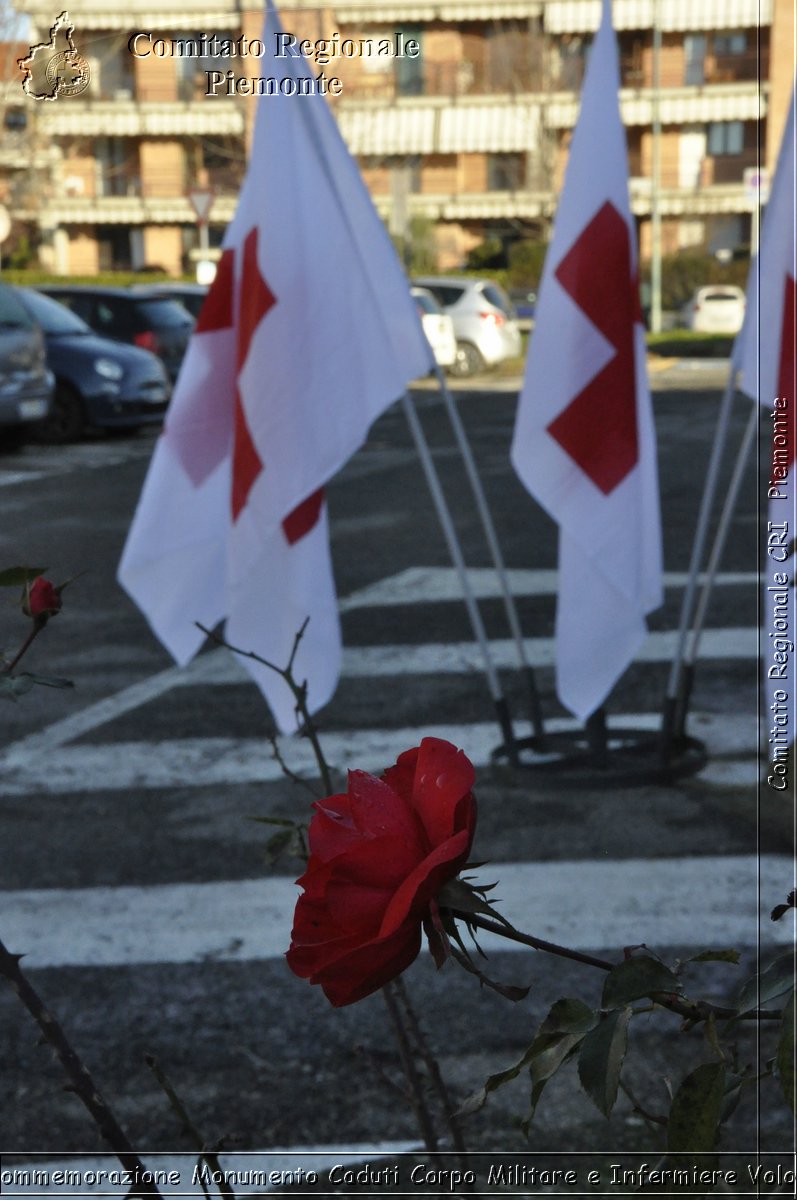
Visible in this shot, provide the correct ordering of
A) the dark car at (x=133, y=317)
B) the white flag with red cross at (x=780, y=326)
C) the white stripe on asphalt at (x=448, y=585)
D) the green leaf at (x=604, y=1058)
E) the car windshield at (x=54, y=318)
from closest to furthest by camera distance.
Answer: the green leaf at (x=604, y=1058), the white flag with red cross at (x=780, y=326), the white stripe on asphalt at (x=448, y=585), the car windshield at (x=54, y=318), the dark car at (x=133, y=317)

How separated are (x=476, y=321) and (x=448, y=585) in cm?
1587

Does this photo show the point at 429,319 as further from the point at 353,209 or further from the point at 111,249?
the point at 353,209

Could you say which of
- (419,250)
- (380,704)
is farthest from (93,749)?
(419,250)

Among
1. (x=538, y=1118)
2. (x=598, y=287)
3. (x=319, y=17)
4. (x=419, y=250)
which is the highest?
(x=319, y=17)

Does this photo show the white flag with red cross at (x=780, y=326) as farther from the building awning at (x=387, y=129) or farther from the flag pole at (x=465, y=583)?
the flag pole at (x=465, y=583)

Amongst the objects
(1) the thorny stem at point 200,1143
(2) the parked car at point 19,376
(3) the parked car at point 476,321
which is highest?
(2) the parked car at point 19,376

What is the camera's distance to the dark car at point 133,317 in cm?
1714

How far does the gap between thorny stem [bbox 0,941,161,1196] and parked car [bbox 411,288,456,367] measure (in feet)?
67.7

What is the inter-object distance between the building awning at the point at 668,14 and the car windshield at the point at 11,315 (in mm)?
1062

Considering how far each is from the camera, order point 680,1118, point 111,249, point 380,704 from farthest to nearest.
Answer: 1. point 111,249
2. point 380,704
3. point 680,1118

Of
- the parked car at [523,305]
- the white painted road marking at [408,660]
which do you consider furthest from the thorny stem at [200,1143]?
the parked car at [523,305]

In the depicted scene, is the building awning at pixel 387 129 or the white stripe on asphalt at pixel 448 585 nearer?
the building awning at pixel 387 129

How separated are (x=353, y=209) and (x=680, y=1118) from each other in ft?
9.94

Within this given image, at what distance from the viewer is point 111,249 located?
19.4 meters
